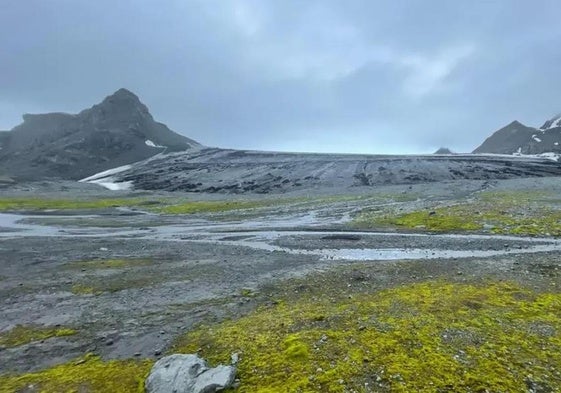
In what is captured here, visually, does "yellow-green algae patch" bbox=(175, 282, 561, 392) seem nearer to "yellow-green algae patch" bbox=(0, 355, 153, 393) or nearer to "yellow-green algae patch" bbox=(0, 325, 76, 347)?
"yellow-green algae patch" bbox=(0, 355, 153, 393)

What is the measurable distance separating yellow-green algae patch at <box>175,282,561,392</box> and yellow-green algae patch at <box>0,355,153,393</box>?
1.86 m

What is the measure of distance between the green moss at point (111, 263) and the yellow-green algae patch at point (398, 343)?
49.9ft

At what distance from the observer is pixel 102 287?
21.7 metres

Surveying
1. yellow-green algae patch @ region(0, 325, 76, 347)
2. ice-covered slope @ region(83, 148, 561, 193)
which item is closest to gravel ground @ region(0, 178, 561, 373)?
yellow-green algae patch @ region(0, 325, 76, 347)

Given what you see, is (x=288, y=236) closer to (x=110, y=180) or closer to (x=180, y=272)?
(x=180, y=272)

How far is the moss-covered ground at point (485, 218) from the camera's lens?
133 ft

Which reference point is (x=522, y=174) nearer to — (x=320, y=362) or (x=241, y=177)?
(x=241, y=177)

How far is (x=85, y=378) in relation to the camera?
11.5m

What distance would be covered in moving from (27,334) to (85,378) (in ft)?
17.8

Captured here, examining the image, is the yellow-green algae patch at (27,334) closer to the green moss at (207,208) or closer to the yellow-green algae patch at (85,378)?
the yellow-green algae patch at (85,378)

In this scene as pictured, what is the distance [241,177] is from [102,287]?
395ft

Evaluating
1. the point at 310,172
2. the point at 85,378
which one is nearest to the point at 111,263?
the point at 85,378

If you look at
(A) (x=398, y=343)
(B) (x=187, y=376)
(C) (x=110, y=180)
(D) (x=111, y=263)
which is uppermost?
(C) (x=110, y=180)

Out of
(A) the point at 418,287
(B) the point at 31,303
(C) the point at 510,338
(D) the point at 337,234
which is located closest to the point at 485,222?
(D) the point at 337,234
